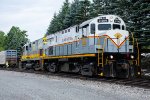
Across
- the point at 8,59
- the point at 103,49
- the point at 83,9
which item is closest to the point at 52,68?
the point at 103,49

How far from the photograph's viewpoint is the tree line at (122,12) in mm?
26672

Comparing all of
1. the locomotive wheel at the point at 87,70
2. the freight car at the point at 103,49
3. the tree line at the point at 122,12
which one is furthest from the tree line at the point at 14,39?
→ the locomotive wheel at the point at 87,70

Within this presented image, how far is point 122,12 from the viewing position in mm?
33125

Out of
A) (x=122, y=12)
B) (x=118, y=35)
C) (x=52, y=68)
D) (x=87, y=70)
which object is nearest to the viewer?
(x=118, y=35)

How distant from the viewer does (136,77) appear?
716 inches

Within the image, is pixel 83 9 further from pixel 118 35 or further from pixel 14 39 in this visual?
pixel 14 39

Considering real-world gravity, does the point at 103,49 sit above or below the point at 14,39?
below

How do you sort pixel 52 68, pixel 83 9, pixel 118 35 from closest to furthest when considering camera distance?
pixel 118 35 < pixel 52 68 < pixel 83 9

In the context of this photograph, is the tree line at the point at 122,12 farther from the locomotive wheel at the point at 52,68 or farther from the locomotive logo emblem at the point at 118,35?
the locomotive logo emblem at the point at 118,35

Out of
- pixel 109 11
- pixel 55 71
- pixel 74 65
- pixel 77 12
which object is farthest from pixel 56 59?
pixel 77 12

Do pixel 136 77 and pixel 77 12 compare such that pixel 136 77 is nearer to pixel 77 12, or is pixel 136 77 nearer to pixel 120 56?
pixel 120 56

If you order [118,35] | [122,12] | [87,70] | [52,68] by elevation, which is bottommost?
[87,70]

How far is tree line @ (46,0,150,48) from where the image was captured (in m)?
26.7

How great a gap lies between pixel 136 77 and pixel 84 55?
331 cm
